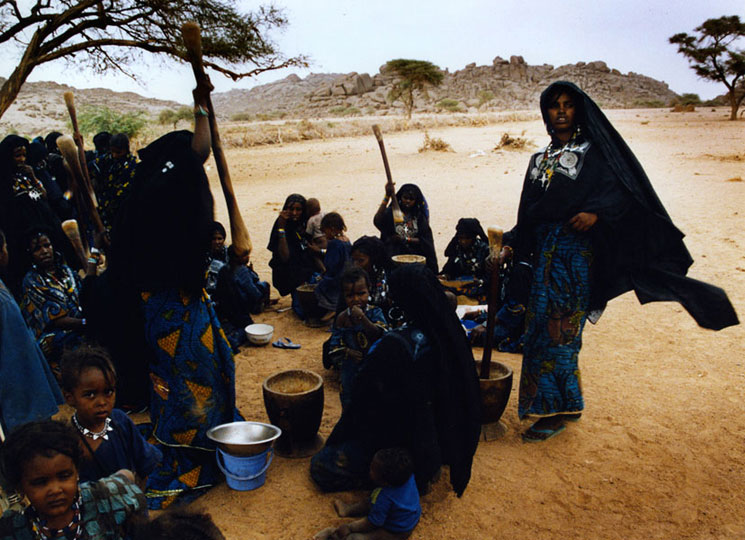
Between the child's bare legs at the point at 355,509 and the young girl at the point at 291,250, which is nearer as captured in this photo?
the child's bare legs at the point at 355,509

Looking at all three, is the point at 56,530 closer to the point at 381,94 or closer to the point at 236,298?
the point at 236,298

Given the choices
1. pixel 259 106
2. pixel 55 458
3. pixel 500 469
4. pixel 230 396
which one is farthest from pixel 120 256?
pixel 259 106

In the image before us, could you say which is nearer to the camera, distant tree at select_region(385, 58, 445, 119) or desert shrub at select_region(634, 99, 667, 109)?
distant tree at select_region(385, 58, 445, 119)

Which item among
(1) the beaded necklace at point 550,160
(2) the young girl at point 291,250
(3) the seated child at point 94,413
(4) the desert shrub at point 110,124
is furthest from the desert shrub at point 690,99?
(3) the seated child at point 94,413

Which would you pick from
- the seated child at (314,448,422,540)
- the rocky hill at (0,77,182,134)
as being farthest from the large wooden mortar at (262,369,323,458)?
the rocky hill at (0,77,182,134)

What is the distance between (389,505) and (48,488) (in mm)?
1530

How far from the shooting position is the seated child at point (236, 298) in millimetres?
5039

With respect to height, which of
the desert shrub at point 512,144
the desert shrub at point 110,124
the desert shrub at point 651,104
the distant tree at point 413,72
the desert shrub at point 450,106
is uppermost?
the distant tree at point 413,72

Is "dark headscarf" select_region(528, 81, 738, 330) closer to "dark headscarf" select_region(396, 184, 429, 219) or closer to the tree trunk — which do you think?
"dark headscarf" select_region(396, 184, 429, 219)

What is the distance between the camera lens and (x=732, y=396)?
430cm

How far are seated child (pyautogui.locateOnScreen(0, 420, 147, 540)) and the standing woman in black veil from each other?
2710 millimetres

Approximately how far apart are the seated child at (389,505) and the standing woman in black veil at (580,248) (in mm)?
1274

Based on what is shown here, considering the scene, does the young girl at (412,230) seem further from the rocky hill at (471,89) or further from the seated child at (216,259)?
the rocky hill at (471,89)

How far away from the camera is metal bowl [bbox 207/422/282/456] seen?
10.0 feet
